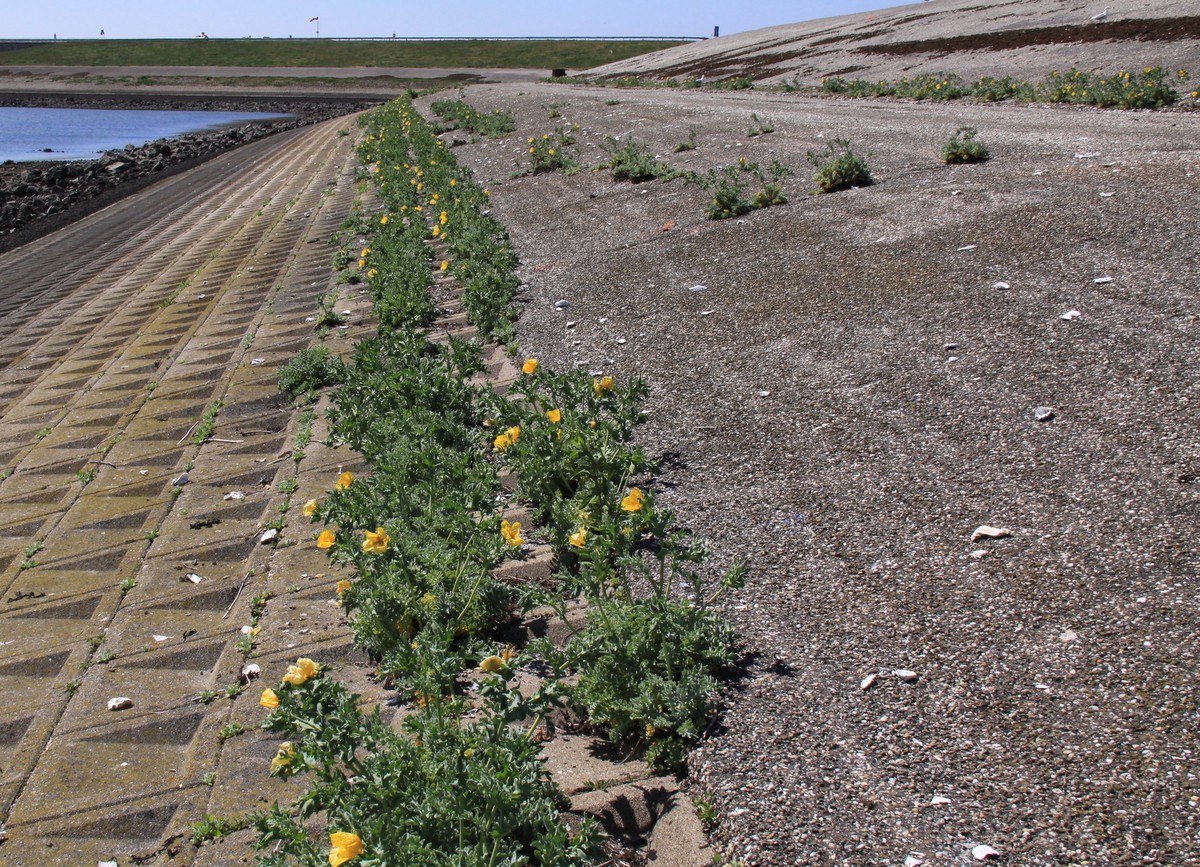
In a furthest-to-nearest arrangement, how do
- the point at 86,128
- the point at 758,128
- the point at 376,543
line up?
the point at 86,128
the point at 758,128
the point at 376,543

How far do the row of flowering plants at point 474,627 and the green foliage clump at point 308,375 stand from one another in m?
0.99

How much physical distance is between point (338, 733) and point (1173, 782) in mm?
2208

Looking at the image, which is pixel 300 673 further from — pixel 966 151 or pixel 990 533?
pixel 966 151

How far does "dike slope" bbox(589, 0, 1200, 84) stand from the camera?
2128cm

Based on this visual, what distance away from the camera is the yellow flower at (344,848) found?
2547 millimetres

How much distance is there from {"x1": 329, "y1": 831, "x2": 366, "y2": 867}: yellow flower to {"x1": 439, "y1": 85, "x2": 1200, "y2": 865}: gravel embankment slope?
0.97 meters

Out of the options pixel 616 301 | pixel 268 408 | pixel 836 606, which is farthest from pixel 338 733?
pixel 616 301

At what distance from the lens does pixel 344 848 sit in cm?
255

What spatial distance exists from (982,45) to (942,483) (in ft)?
89.0

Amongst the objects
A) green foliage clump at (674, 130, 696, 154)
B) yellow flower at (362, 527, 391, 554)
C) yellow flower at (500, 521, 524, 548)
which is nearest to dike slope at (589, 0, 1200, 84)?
green foliage clump at (674, 130, 696, 154)

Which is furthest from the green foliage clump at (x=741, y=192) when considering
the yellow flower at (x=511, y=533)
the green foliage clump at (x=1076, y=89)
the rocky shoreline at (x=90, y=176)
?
the rocky shoreline at (x=90, y=176)

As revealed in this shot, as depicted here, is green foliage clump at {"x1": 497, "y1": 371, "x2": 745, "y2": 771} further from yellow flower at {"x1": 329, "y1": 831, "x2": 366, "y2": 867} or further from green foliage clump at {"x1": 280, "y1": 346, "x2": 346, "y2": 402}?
green foliage clump at {"x1": 280, "y1": 346, "x2": 346, "y2": 402}

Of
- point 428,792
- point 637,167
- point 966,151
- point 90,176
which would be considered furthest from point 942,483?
point 90,176

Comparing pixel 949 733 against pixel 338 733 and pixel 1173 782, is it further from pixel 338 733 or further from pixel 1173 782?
pixel 338 733
